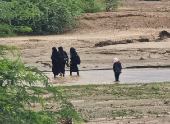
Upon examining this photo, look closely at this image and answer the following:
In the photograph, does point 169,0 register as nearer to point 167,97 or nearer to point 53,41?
point 53,41

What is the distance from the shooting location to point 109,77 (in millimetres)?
18656

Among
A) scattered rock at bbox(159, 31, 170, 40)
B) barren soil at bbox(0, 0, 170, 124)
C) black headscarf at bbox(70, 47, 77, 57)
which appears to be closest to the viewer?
black headscarf at bbox(70, 47, 77, 57)

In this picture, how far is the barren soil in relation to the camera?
79.5ft

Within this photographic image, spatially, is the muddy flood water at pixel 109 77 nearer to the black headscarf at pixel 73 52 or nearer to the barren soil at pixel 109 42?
the black headscarf at pixel 73 52

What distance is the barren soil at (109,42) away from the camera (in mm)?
24219

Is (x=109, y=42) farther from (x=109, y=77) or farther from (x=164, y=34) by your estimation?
(x=109, y=77)

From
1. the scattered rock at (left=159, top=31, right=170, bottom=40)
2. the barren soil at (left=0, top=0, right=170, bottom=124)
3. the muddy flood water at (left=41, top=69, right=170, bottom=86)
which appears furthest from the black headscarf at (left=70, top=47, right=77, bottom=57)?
the scattered rock at (left=159, top=31, right=170, bottom=40)

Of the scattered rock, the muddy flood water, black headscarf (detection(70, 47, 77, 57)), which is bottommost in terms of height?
the muddy flood water

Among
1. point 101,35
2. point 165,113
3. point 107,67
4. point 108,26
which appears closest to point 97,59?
point 107,67

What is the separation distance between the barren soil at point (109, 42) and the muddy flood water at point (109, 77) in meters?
1.81

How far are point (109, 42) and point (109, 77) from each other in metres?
10.5

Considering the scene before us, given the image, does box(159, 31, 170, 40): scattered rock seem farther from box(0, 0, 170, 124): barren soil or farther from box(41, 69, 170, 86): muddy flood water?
box(41, 69, 170, 86): muddy flood water

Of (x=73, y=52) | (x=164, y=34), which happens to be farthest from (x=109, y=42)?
(x=73, y=52)

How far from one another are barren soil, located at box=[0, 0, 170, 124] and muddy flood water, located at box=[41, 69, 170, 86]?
1.81 metres
